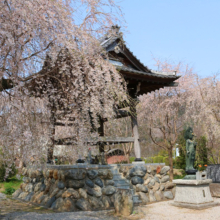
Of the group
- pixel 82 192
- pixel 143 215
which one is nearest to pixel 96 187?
pixel 82 192

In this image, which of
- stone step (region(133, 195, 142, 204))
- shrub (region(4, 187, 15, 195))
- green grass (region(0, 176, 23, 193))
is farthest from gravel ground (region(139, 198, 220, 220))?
green grass (region(0, 176, 23, 193))

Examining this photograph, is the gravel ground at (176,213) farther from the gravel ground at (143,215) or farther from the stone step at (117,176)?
the stone step at (117,176)

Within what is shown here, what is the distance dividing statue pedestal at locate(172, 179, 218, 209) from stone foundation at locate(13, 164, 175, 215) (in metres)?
1.41

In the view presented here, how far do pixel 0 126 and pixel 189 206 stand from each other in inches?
234

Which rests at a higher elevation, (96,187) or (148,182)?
(96,187)

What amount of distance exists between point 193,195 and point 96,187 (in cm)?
311

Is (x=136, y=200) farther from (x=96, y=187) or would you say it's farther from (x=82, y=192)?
(x=82, y=192)

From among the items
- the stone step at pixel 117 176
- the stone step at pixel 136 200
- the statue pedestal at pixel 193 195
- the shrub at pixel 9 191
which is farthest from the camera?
the shrub at pixel 9 191

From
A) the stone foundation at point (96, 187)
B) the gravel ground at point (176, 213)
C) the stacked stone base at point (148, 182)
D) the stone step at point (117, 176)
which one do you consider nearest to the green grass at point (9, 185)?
the stone foundation at point (96, 187)

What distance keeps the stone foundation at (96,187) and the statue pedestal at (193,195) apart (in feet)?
4.63

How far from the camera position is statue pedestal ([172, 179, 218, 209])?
23.8 feet

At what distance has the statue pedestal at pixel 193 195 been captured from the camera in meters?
7.24

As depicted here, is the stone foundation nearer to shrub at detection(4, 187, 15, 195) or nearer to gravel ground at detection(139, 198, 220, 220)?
gravel ground at detection(139, 198, 220, 220)

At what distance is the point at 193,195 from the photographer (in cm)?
736
